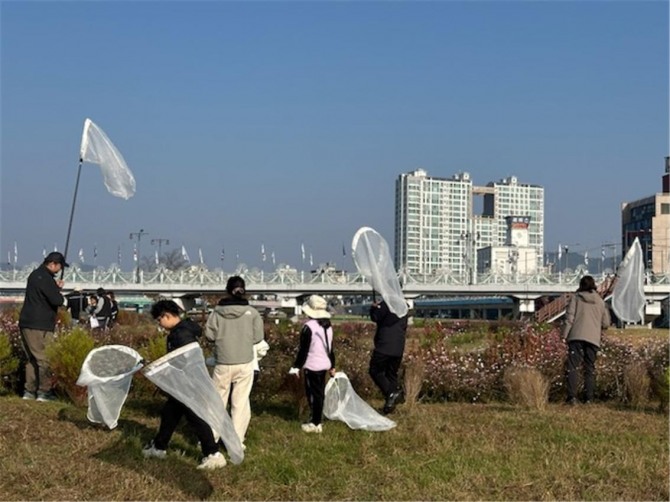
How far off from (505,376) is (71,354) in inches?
197

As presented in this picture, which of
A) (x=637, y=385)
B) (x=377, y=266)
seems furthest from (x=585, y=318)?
(x=377, y=266)

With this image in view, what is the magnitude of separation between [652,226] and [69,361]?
11140cm

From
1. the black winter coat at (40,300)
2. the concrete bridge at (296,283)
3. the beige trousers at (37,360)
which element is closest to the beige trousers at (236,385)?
the black winter coat at (40,300)

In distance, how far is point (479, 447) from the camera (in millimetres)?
7172

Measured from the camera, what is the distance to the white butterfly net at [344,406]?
26.6 ft

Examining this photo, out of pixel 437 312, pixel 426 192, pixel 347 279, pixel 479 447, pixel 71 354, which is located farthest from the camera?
pixel 426 192

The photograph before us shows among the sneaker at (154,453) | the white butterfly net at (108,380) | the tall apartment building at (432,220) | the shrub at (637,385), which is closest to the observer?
the sneaker at (154,453)

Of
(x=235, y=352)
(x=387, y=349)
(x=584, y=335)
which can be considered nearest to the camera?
(x=235, y=352)

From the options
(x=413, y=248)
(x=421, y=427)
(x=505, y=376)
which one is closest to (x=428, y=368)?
(x=505, y=376)

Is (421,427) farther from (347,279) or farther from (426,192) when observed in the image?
(426,192)

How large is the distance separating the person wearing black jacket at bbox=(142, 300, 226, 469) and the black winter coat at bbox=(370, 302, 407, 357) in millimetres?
2766

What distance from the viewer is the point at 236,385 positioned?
7.15 metres

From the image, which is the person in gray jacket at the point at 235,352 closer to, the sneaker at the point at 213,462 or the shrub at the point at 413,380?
the sneaker at the point at 213,462

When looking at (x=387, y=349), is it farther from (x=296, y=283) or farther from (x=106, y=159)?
(x=296, y=283)
